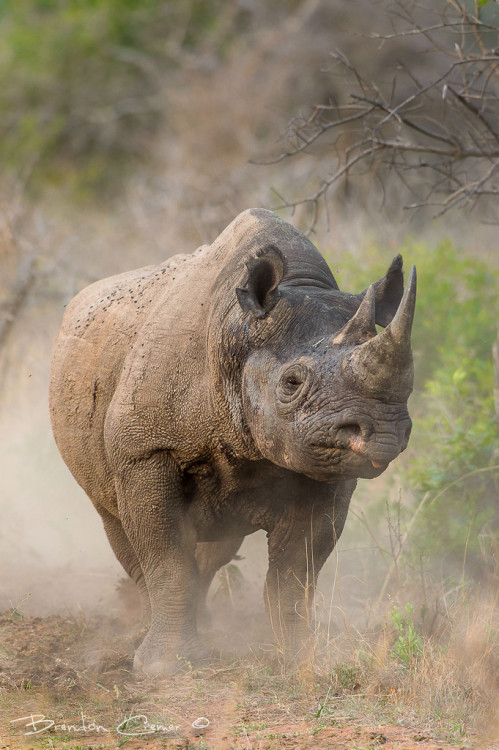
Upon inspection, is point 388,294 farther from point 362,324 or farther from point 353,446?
point 353,446

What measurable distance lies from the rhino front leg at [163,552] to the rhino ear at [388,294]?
135 cm

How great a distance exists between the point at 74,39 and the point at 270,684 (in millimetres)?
25843

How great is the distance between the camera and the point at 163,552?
5.62 meters

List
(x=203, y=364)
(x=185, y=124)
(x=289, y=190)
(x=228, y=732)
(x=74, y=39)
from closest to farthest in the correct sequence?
(x=228, y=732) → (x=203, y=364) → (x=289, y=190) → (x=185, y=124) → (x=74, y=39)

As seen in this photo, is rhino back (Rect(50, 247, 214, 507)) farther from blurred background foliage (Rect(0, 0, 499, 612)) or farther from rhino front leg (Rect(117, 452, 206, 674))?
blurred background foliage (Rect(0, 0, 499, 612))

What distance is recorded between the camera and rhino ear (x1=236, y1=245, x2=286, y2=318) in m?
4.91

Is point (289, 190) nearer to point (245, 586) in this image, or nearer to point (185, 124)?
point (185, 124)

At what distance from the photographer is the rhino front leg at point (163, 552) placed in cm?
552

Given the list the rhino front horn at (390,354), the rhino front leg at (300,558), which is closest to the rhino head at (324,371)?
the rhino front horn at (390,354)

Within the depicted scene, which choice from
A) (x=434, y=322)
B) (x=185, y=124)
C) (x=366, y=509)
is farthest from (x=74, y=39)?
(x=366, y=509)

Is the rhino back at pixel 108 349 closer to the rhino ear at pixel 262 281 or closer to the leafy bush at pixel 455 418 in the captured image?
the rhino ear at pixel 262 281

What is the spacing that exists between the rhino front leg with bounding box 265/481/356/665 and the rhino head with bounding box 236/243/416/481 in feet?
2.42

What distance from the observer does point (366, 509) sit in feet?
26.7

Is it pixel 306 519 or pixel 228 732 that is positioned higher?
pixel 306 519
